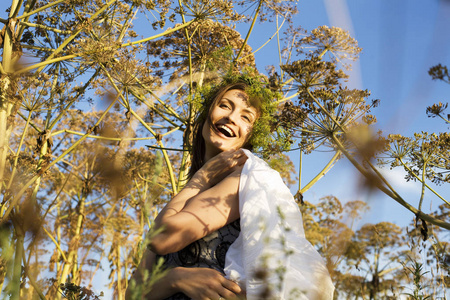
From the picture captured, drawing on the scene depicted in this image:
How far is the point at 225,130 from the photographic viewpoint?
2824mm

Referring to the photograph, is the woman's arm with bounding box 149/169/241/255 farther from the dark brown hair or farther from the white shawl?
the dark brown hair

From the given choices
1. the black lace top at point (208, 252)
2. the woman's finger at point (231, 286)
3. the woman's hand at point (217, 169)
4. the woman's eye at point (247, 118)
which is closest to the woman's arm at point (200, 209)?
the woman's hand at point (217, 169)

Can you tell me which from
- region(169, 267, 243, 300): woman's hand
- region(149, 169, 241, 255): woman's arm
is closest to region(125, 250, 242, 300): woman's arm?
region(169, 267, 243, 300): woman's hand

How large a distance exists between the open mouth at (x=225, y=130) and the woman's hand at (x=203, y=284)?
3.43 feet

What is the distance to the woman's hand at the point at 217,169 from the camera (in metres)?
2.41

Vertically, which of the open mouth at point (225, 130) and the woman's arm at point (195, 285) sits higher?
the open mouth at point (225, 130)

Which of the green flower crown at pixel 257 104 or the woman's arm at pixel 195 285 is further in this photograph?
the green flower crown at pixel 257 104

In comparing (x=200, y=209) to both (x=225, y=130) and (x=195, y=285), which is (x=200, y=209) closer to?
(x=195, y=285)

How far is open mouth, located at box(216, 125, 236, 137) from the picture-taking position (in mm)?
2814

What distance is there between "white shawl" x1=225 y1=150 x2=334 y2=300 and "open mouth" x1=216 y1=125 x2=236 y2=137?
0.57 metres

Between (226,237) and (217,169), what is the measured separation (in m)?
0.39

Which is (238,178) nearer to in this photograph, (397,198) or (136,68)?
(397,198)

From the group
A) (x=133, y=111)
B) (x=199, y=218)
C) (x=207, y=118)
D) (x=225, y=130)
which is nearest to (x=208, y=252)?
(x=199, y=218)

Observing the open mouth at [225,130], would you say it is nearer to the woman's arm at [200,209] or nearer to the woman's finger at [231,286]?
the woman's arm at [200,209]
